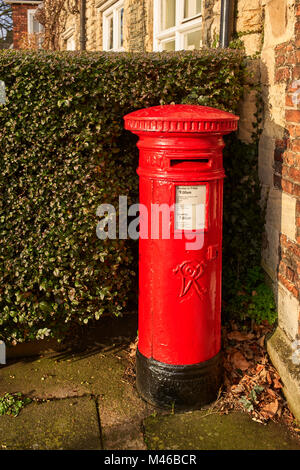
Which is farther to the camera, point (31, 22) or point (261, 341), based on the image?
point (31, 22)

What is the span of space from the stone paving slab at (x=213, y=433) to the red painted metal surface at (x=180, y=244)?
0.39 m

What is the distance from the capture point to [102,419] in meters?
3.44

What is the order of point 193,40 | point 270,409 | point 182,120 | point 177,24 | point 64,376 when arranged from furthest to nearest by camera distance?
1. point 177,24
2. point 193,40
3. point 64,376
4. point 270,409
5. point 182,120

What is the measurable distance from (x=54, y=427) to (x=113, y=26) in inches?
331

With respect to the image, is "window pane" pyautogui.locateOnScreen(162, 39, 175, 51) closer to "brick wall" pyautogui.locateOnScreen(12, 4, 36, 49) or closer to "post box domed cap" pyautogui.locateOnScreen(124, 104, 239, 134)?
"post box domed cap" pyautogui.locateOnScreen(124, 104, 239, 134)

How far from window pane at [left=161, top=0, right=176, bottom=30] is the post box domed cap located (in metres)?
4.00

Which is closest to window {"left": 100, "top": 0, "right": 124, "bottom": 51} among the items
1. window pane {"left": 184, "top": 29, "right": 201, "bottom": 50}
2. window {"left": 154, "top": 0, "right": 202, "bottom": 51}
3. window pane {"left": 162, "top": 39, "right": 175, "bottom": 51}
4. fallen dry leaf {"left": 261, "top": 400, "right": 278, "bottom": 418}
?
window {"left": 154, "top": 0, "right": 202, "bottom": 51}

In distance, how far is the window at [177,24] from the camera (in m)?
5.93

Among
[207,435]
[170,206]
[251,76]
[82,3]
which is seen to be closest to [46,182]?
[170,206]

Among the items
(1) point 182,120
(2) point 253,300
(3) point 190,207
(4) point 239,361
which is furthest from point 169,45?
(4) point 239,361

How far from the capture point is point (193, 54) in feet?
13.2

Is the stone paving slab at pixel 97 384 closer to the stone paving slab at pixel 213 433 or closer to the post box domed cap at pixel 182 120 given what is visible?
the stone paving slab at pixel 213 433

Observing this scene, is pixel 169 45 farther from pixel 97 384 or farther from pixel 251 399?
pixel 251 399
